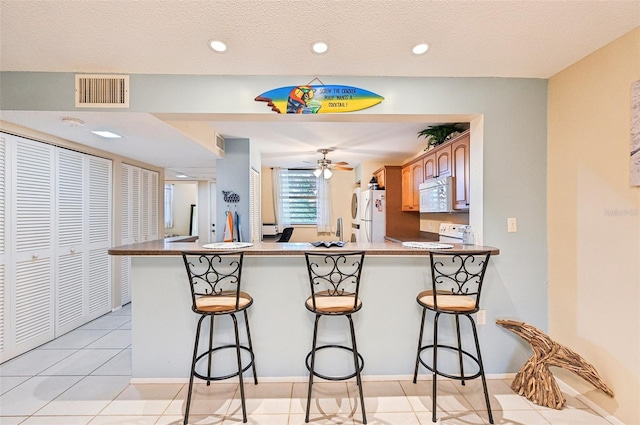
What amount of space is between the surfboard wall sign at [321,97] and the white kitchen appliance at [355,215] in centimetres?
347

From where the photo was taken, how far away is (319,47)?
1802 millimetres

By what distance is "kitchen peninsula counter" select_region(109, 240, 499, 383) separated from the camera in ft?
7.25

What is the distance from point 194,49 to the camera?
72.1 inches

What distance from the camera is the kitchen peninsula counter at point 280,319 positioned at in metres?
2.21

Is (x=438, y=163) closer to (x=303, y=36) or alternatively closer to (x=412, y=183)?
(x=412, y=183)

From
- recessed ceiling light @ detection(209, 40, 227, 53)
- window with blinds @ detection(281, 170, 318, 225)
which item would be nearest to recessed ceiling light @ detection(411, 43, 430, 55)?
recessed ceiling light @ detection(209, 40, 227, 53)

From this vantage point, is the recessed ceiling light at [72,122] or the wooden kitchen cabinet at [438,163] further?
the wooden kitchen cabinet at [438,163]

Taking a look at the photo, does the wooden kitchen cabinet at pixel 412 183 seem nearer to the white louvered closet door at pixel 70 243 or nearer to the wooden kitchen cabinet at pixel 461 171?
the wooden kitchen cabinet at pixel 461 171

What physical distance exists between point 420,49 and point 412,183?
8.58 feet

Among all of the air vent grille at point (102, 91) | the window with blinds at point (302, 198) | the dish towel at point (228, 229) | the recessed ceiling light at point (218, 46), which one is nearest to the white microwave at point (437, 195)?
the recessed ceiling light at point (218, 46)

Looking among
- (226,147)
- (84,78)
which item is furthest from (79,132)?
(226,147)

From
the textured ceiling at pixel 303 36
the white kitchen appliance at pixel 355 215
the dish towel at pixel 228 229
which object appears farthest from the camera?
the white kitchen appliance at pixel 355 215

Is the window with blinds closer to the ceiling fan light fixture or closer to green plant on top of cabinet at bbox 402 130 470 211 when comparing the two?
green plant on top of cabinet at bbox 402 130 470 211

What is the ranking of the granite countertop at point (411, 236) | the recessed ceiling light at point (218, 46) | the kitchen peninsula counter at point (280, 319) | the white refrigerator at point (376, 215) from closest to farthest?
the recessed ceiling light at point (218, 46) < the kitchen peninsula counter at point (280, 319) < the granite countertop at point (411, 236) < the white refrigerator at point (376, 215)
